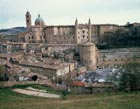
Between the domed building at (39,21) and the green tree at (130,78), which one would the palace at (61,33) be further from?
the green tree at (130,78)

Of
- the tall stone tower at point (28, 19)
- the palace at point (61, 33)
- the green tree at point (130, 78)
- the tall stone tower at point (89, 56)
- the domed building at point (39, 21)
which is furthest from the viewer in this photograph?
the domed building at point (39, 21)

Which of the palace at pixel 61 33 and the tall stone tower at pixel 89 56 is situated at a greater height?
the palace at pixel 61 33

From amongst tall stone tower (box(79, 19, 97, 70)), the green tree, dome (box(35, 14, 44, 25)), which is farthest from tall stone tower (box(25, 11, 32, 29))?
the green tree

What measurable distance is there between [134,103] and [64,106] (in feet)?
15.0

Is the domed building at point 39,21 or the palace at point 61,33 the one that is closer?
the palace at point 61,33

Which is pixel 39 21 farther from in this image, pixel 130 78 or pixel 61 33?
pixel 130 78

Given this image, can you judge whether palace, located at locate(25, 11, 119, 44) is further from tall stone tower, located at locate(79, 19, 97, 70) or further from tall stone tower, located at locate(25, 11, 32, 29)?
tall stone tower, located at locate(79, 19, 97, 70)

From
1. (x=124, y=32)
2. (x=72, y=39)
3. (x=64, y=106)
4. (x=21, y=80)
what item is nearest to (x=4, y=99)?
(x=64, y=106)

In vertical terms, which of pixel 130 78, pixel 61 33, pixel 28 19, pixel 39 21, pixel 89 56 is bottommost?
pixel 130 78

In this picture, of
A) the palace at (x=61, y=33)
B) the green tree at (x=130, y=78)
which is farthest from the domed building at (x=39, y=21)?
the green tree at (x=130, y=78)

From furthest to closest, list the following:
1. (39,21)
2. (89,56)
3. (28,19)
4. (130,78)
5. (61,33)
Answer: (39,21) → (28,19) → (61,33) → (89,56) → (130,78)

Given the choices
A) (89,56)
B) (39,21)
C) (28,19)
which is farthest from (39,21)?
(89,56)

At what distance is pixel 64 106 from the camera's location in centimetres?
2105

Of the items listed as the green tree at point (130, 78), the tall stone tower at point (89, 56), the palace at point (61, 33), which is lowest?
the green tree at point (130, 78)
